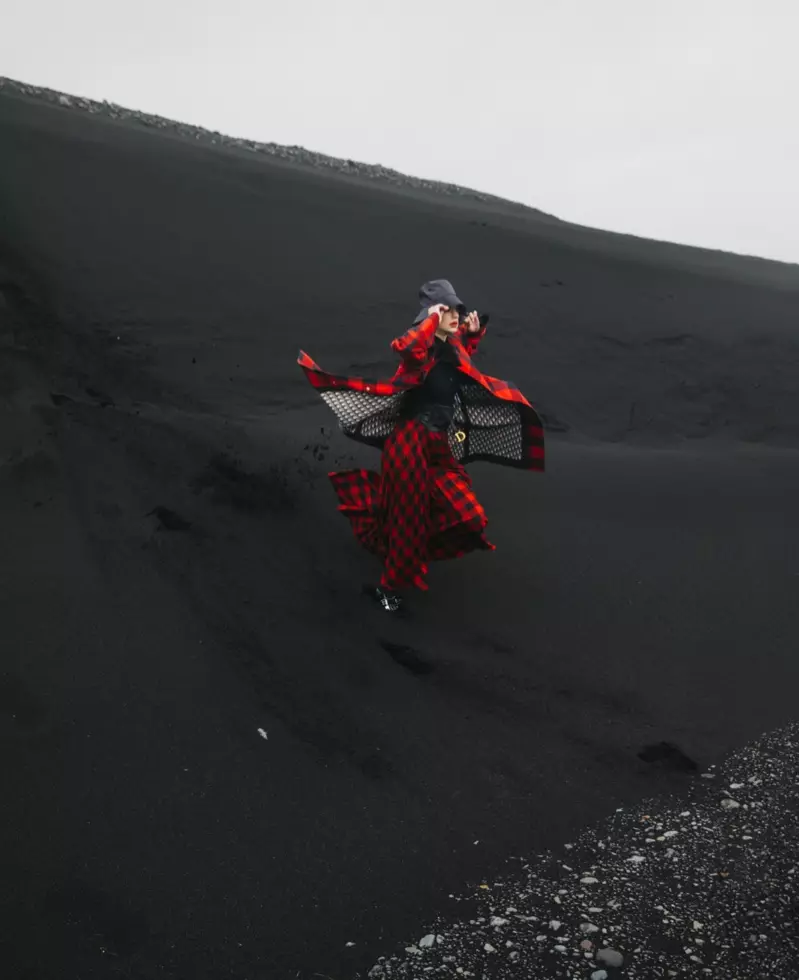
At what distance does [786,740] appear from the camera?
170 inches

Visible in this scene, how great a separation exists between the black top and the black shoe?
94cm

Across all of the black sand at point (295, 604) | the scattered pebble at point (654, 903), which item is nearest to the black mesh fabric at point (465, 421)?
the black sand at point (295, 604)

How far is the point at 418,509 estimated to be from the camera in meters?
4.79

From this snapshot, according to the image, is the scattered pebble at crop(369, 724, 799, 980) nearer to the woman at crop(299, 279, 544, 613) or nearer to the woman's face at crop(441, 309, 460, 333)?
the woman at crop(299, 279, 544, 613)

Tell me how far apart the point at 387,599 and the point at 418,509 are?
61cm

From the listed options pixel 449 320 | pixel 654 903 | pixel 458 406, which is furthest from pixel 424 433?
pixel 654 903

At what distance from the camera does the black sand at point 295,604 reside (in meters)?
3.57

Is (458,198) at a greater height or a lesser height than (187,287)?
greater

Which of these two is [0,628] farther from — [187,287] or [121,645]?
[187,287]

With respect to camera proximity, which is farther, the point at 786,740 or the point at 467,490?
the point at 467,490

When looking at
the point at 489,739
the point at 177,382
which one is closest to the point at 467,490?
the point at 489,739

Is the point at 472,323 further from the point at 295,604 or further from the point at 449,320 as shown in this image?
the point at 295,604

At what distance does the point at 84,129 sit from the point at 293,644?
842cm

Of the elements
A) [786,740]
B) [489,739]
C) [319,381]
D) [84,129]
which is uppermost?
[84,129]
